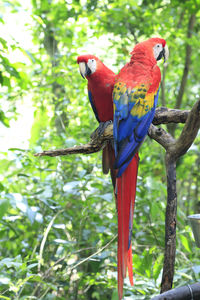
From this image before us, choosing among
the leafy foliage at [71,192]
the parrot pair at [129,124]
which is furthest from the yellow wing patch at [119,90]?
the leafy foliage at [71,192]

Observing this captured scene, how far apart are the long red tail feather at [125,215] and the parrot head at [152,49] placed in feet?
0.86

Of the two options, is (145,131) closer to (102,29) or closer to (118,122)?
(118,122)

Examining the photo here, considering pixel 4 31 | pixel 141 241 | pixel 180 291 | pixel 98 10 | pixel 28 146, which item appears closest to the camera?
pixel 180 291

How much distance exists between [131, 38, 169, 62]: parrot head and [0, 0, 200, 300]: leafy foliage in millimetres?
351

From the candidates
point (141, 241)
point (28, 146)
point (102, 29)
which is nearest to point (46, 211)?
point (28, 146)

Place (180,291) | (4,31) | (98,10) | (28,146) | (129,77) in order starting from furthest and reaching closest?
1. (98,10)
2. (28,146)
3. (4,31)
4. (129,77)
5. (180,291)

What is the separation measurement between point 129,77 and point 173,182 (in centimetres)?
26

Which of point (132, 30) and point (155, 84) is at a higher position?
point (132, 30)

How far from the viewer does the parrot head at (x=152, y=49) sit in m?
0.77

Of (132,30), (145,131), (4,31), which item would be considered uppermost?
(132,30)

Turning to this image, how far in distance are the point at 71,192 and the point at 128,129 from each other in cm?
67

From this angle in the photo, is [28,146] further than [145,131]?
Yes

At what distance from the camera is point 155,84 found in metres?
0.72

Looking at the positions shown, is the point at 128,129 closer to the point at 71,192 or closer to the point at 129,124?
the point at 129,124
